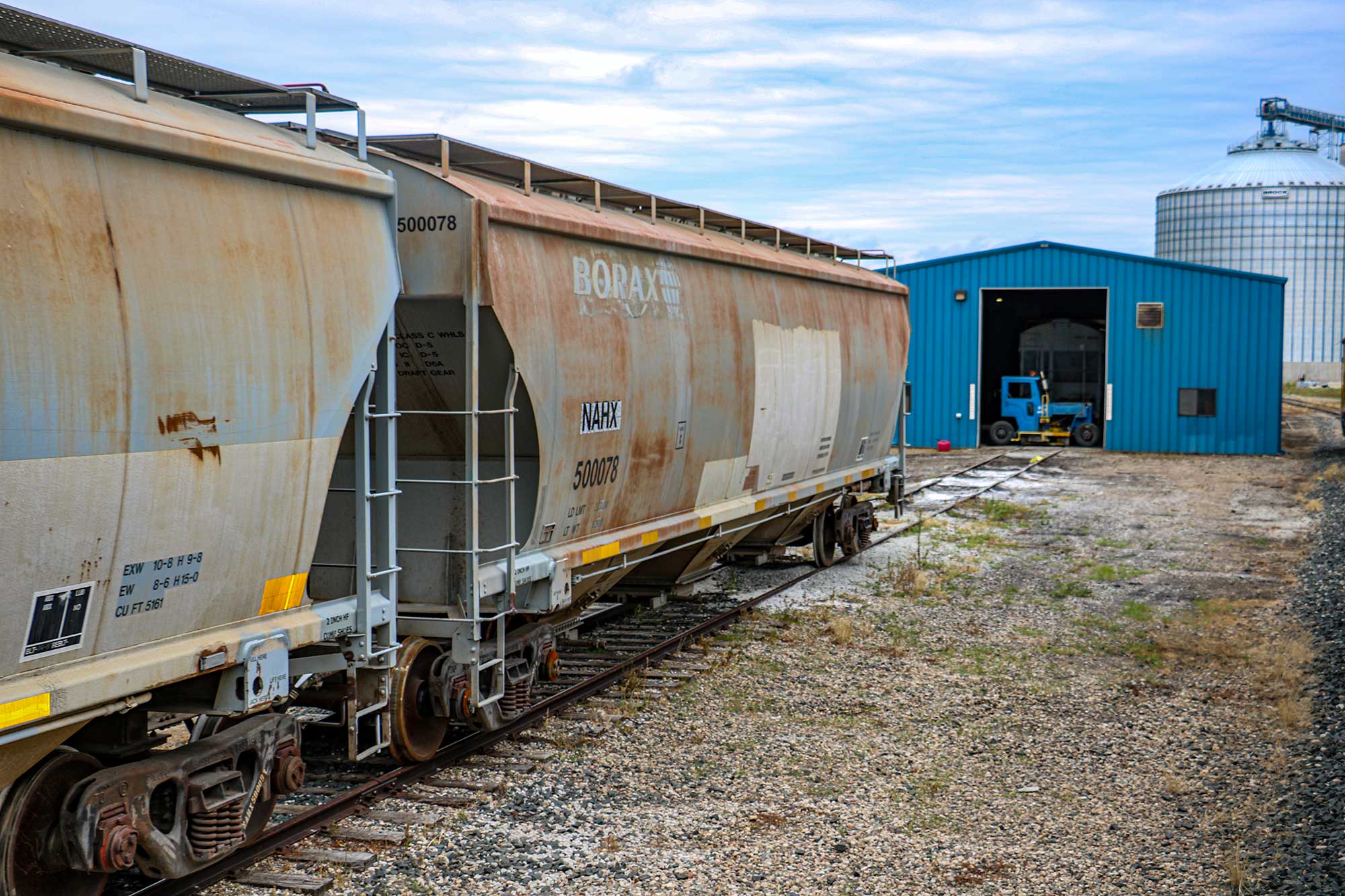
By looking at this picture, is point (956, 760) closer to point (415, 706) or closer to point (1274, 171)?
point (415, 706)

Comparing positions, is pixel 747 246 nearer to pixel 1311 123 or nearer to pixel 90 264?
pixel 90 264

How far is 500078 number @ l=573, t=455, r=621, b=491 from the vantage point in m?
8.89

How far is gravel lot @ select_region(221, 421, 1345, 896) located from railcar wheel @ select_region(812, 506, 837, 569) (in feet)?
2.30

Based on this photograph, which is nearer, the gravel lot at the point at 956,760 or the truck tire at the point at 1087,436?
the gravel lot at the point at 956,760

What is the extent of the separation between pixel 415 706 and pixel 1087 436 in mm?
32925

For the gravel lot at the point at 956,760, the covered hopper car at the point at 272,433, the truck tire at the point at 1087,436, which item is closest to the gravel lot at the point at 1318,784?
the gravel lot at the point at 956,760

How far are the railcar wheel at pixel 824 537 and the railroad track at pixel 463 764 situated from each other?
2115 millimetres

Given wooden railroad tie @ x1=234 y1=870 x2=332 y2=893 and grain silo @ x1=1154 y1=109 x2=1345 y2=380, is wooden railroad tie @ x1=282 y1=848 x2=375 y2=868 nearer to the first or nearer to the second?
wooden railroad tie @ x1=234 y1=870 x2=332 y2=893

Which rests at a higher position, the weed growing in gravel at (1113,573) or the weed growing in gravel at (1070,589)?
the weed growing in gravel at (1113,573)

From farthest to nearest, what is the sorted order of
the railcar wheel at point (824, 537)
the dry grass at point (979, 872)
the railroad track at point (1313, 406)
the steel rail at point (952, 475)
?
1. the railroad track at point (1313, 406)
2. the steel rail at point (952, 475)
3. the railcar wheel at point (824, 537)
4. the dry grass at point (979, 872)

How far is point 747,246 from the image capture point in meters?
12.9

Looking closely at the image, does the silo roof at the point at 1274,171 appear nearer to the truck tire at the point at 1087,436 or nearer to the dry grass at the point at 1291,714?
the truck tire at the point at 1087,436

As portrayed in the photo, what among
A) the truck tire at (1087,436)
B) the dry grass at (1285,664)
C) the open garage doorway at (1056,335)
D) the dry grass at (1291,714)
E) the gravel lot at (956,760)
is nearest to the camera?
the gravel lot at (956,760)

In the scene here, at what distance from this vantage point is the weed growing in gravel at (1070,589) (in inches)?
602
